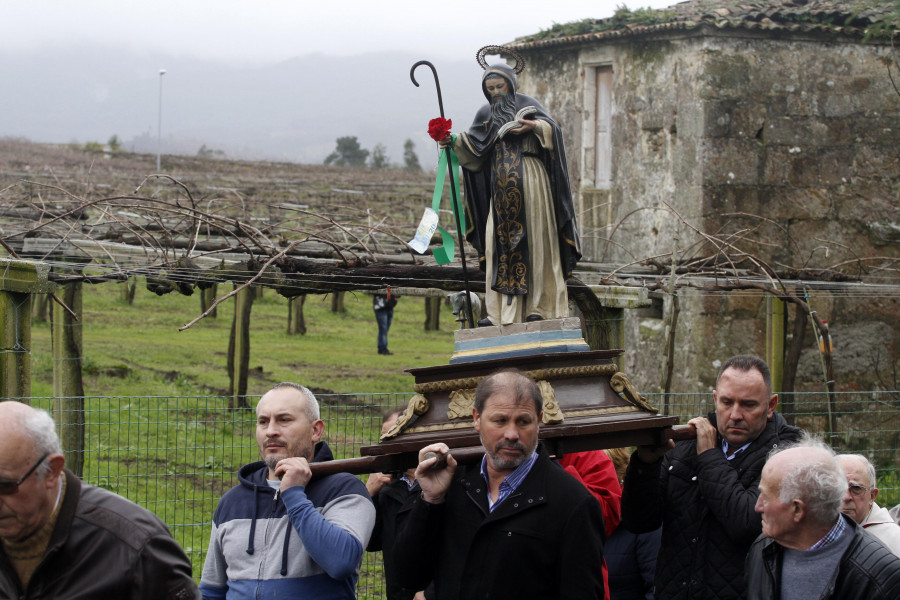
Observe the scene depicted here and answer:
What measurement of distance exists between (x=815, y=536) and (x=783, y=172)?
35.7 feet

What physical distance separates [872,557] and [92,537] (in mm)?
2433

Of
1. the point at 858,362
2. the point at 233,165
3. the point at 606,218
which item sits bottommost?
the point at 858,362

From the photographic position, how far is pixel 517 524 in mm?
3568

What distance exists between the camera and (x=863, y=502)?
13.5ft

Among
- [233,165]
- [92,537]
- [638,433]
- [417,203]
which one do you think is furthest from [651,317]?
[233,165]

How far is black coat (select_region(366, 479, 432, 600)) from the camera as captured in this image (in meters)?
4.38

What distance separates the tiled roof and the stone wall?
18 centimetres

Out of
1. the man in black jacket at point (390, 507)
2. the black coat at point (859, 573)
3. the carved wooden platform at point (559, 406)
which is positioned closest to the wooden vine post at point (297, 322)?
the man in black jacket at point (390, 507)

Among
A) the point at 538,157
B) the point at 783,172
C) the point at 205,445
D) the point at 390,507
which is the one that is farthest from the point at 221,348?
the point at 390,507

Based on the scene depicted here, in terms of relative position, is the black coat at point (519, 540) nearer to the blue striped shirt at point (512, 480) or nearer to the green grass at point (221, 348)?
the blue striped shirt at point (512, 480)

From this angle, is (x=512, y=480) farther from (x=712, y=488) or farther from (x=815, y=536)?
(x=815, y=536)

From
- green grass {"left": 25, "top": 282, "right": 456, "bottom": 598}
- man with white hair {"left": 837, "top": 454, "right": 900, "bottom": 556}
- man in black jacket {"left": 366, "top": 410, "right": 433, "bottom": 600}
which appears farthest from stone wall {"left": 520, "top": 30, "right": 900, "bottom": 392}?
man with white hair {"left": 837, "top": 454, "right": 900, "bottom": 556}

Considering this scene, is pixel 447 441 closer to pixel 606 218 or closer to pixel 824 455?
pixel 824 455

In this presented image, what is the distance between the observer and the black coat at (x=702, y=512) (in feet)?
13.4
